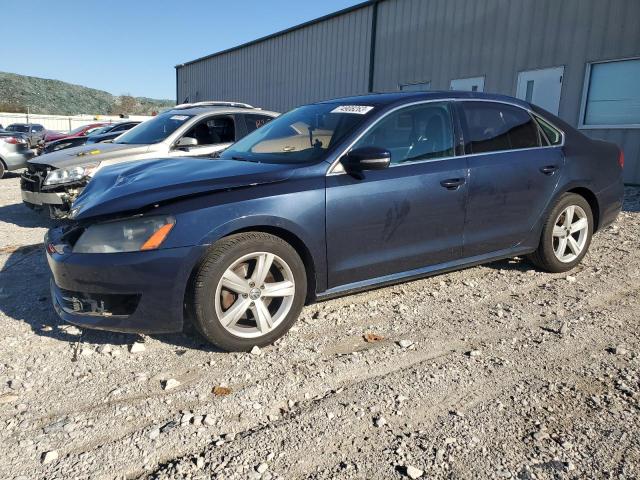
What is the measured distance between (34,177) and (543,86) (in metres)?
9.54

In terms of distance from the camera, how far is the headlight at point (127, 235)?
2734mm

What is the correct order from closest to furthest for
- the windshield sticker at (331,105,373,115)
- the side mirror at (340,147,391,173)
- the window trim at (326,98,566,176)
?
the side mirror at (340,147,391,173)
the window trim at (326,98,566,176)
the windshield sticker at (331,105,373,115)

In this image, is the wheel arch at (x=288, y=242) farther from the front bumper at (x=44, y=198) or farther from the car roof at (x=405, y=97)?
the front bumper at (x=44, y=198)

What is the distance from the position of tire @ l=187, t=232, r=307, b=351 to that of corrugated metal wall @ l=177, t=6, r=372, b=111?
43.1 ft

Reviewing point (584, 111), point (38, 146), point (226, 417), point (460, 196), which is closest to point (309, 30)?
point (38, 146)

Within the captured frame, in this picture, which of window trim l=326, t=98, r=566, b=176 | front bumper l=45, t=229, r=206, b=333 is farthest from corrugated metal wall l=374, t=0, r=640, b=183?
front bumper l=45, t=229, r=206, b=333

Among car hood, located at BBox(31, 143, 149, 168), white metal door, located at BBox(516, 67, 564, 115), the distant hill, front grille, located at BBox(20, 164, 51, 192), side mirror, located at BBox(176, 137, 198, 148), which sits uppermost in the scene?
the distant hill

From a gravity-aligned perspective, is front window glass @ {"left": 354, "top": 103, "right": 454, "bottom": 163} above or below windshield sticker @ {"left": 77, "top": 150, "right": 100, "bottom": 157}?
above

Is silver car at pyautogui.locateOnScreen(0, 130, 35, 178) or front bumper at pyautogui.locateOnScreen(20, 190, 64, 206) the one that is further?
silver car at pyautogui.locateOnScreen(0, 130, 35, 178)

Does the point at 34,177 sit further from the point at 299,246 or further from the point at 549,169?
the point at 549,169

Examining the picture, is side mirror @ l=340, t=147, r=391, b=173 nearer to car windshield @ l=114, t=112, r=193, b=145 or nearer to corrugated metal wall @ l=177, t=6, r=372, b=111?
car windshield @ l=114, t=112, r=193, b=145

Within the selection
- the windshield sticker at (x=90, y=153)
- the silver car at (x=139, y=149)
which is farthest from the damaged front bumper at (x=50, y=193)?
the windshield sticker at (x=90, y=153)

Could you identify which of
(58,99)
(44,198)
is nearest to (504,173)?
(44,198)

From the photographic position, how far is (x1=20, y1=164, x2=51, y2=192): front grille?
6.22 meters
